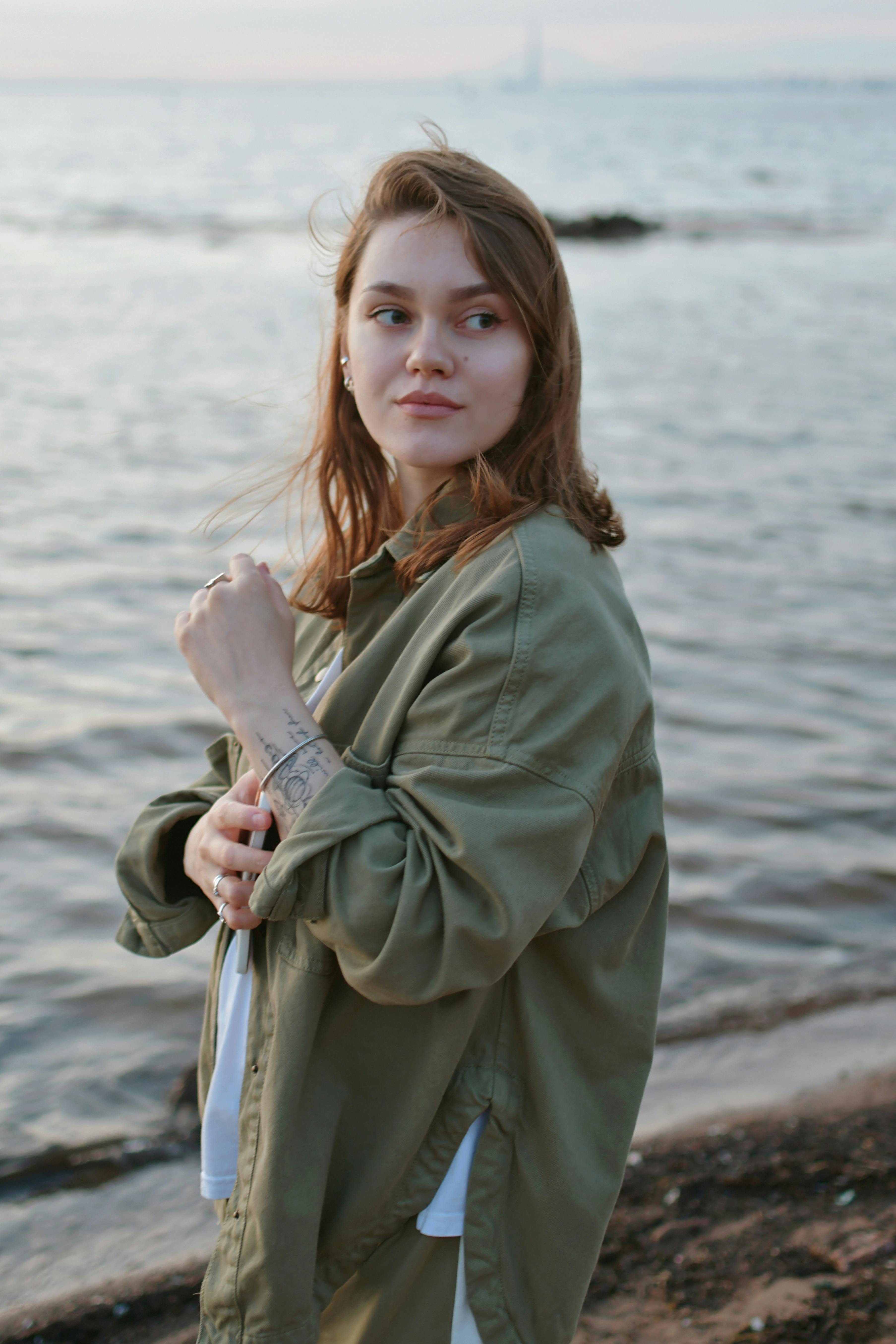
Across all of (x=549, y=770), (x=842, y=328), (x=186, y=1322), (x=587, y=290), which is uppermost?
(x=587, y=290)

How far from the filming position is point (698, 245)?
26.9 m

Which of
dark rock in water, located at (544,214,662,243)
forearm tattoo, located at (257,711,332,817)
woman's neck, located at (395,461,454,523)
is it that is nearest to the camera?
forearm tattoo, located at (257,711,332,817)

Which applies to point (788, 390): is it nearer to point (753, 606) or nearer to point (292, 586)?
point (753, 606)

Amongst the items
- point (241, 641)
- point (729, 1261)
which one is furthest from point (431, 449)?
point (729, 1261)

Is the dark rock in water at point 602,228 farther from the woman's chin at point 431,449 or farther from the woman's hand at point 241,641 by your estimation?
the woman's hand at point 241,641

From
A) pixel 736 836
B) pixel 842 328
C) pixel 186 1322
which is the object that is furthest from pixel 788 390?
pixel 186 1322

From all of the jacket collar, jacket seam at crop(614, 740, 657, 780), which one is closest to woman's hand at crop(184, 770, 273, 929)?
the jacket collar

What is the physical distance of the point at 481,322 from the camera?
171 cm

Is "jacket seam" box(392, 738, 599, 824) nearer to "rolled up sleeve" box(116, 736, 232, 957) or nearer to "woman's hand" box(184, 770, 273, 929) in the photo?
"woman's hand" box(184, 770, 273, 929)

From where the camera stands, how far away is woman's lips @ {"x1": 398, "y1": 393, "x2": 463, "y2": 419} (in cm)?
169

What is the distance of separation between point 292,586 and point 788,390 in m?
11.9

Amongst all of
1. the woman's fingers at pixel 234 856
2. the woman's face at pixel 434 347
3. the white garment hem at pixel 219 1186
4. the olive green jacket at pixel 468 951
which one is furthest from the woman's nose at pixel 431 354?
the white garment hem at pixel 219 1186

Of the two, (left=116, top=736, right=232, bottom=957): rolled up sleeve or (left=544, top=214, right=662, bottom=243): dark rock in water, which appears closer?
(left=116, top=736, right=232, bottom=957): rolled up sleeve

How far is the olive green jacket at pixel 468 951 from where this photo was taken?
1.40m
